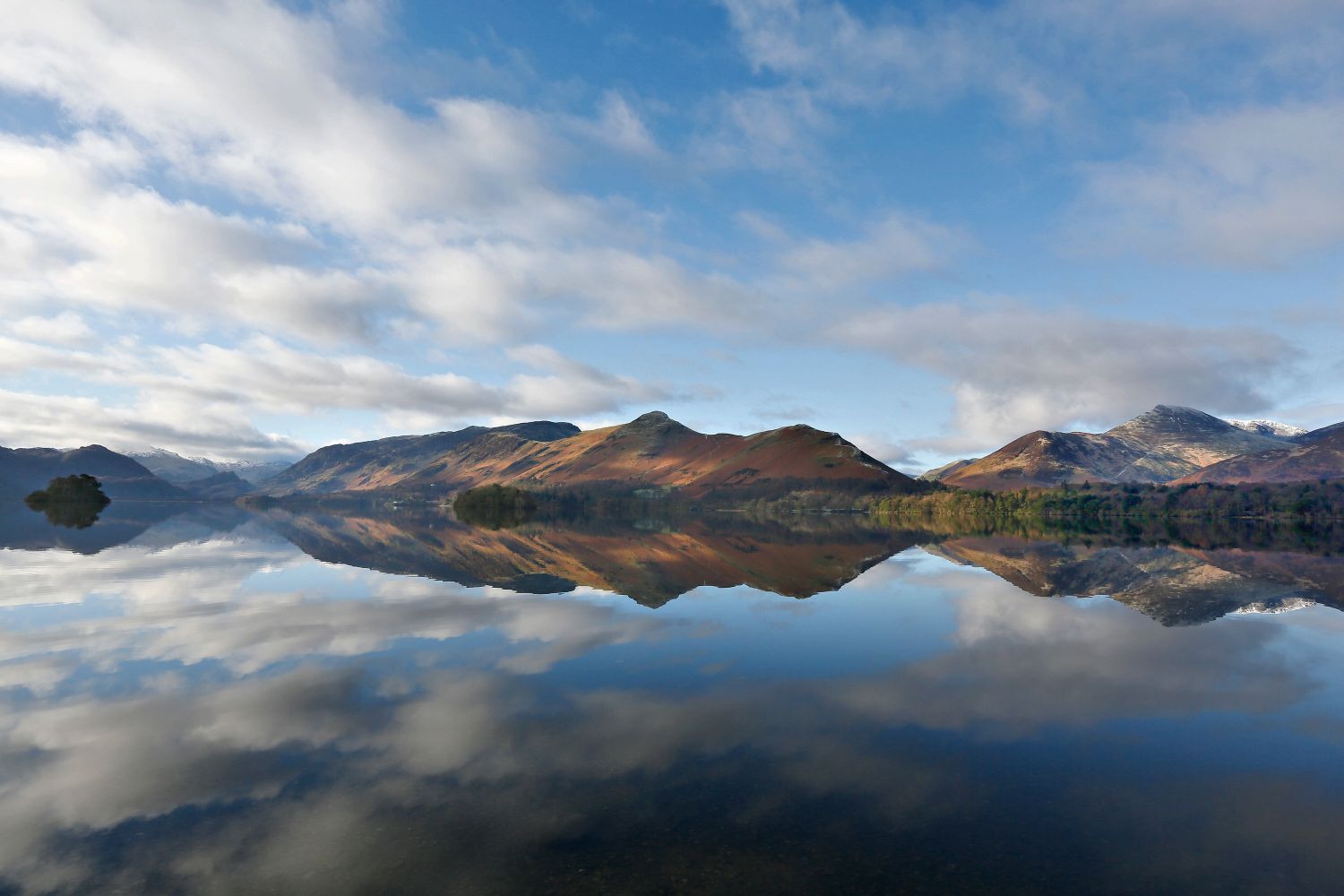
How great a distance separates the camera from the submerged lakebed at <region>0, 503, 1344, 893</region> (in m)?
10.8

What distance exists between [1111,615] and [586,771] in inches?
1262

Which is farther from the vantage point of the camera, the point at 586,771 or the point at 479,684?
the point at 479,684

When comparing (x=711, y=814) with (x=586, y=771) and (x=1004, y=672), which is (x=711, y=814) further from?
(x=1004, y=672)

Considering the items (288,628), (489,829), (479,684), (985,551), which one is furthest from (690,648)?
(985,551)

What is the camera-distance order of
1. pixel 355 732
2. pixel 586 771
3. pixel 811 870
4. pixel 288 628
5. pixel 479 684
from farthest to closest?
pixel 288 628, pixel 479 684, pixel 355 732, pixel 586 771, pixel 811 870

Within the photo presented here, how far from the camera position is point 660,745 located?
1597cm

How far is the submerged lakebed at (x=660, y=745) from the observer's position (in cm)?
1084

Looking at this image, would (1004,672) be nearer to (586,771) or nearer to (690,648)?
(690,648)

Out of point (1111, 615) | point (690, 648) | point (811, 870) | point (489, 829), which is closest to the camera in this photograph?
point (811, 870)

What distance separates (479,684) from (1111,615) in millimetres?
31917

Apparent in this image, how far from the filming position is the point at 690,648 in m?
26.5

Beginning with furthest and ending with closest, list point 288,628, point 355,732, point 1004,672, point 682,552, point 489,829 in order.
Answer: point 682,552 → point 288,628 → point 1004,672 → point 355,732 → point 489,829

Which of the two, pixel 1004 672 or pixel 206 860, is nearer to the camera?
pixel 206 860

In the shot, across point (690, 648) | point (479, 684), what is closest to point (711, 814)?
point (479, 684)
